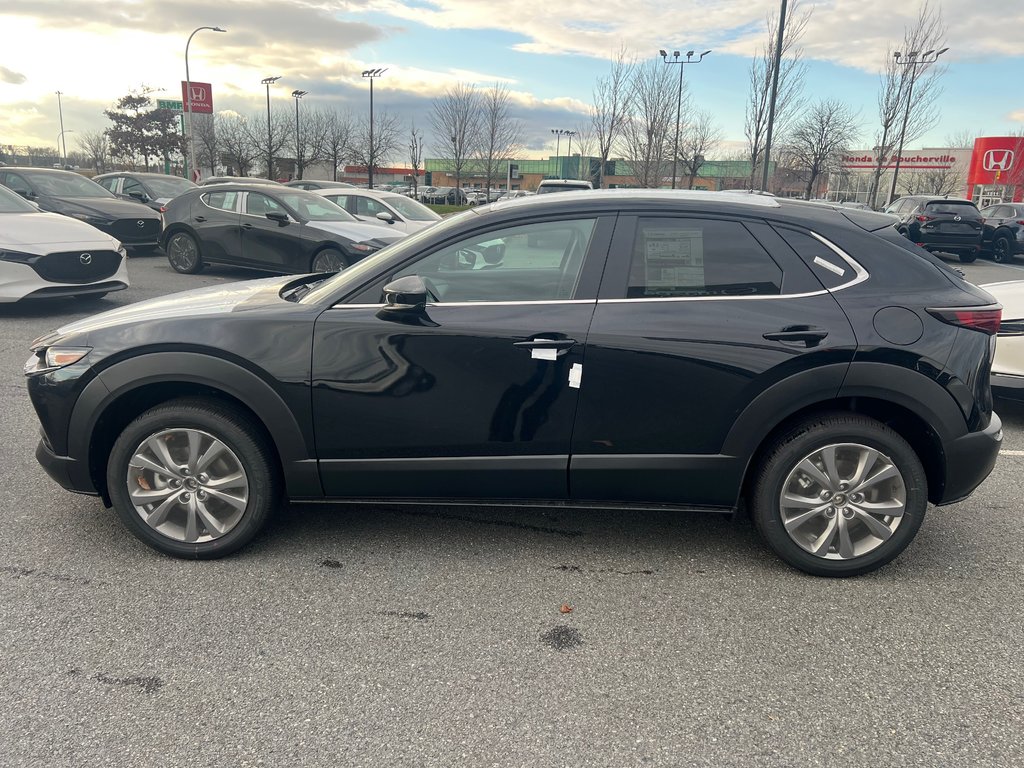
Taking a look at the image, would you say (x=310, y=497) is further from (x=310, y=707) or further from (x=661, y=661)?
(x=661, y=661)

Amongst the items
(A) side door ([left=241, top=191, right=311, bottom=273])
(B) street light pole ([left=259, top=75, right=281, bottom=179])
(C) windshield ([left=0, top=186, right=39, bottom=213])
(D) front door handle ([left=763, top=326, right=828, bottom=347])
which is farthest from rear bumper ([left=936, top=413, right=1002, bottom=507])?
(B) street light pole ([left=259, top=75, right=281, bottom=179])

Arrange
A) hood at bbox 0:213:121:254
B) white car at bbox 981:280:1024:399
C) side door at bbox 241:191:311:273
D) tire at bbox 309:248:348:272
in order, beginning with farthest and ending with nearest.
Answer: side door at bbox 241:191:311:273
tire at bbox 309:248:348:272
hood at bbox 0:213:121:254
white car at bbox 981:280:1024:399

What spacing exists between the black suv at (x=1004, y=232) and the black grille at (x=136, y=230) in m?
21.5

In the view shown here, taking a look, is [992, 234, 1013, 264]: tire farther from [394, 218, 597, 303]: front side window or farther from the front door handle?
[394, 218, 597, 303]: front side window

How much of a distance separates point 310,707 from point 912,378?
8.93 feet

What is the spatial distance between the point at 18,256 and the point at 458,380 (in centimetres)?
742

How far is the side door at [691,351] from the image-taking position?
315 centimetres

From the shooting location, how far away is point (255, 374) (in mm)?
3254

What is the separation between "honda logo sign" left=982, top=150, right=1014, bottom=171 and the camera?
140 feet

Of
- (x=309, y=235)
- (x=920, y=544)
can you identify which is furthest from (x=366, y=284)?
(x=309, y=235)

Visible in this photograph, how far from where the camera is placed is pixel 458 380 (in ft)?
10.6

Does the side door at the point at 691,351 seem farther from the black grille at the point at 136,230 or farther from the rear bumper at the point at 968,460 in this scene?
the black grille at the point at 136,230

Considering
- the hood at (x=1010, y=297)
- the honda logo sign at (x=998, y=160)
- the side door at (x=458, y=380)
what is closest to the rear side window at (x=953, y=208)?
the hood at (x=1010, y=297)

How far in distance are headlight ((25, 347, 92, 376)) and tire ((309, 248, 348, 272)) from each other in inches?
326
